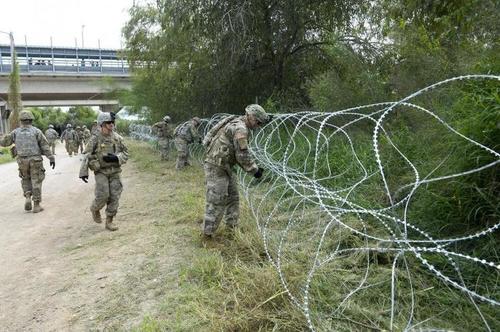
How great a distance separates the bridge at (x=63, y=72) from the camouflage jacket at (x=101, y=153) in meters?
26.9

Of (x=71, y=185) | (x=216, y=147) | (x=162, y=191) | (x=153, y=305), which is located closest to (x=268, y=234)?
(x=216, y=147)

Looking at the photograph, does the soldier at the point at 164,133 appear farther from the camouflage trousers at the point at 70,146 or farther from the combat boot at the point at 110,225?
the camouflage trousers at the point at 70,146

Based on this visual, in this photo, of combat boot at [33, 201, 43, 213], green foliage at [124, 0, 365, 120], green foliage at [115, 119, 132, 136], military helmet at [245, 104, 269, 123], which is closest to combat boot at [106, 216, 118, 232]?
combat boot at [33, 201, 43, 213]

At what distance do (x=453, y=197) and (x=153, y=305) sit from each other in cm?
244

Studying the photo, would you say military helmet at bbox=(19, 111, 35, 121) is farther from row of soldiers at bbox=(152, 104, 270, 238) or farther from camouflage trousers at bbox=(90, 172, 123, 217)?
row of soldiers at bbox=(152, 104, 270, 238)

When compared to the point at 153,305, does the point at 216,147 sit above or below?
above

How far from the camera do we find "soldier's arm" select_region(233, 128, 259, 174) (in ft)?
14.4

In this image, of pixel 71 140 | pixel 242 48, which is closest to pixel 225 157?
pixel 242 48

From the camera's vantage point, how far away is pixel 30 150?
701 centimetres

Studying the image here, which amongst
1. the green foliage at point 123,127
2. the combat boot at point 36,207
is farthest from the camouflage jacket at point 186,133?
the green foliage at point 123,127

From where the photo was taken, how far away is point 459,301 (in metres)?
2.92

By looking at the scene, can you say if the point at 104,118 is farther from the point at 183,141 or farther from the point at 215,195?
the point at 183,141

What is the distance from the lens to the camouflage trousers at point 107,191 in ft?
18.4

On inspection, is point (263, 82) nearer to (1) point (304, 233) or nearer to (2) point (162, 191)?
(2) point (162, 191)
